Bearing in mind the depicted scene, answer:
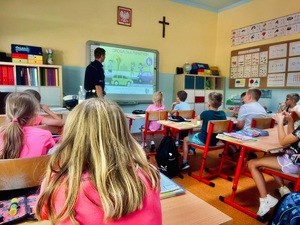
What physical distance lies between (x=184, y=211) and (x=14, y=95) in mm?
1207

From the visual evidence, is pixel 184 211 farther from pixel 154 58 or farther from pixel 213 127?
pixel 154 58

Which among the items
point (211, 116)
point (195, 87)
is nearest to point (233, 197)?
point (211, 116)

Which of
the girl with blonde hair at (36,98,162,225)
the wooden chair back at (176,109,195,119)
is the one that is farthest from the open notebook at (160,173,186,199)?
the wooden chair back at (176,109,195,119)

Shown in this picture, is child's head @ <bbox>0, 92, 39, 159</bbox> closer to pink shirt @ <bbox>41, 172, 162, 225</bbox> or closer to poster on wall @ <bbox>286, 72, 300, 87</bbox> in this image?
pink shirt @ <bbox>41, 172, 162, 225</bbox>

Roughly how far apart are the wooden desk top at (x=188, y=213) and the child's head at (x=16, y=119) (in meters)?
0.56

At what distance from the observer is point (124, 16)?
466 centimetres

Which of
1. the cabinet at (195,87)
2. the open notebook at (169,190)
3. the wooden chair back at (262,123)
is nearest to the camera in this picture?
the open notebook at (169,190)

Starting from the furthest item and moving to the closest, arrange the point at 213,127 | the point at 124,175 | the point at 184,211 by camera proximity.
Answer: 1. the point at 213,127
2. the point at 184,211
3. the point at 124,175

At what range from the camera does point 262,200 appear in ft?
6.21

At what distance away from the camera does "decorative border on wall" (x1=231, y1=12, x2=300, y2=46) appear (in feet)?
14.4

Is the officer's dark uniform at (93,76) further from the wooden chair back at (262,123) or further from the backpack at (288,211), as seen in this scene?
the backpack at (288,211)

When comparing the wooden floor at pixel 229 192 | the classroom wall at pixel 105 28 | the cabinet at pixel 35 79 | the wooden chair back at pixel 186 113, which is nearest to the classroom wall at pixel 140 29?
the classroom wall at pixel 105 28

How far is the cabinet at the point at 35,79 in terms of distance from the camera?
3.34 m

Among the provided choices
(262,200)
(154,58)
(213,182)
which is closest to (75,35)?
(154,58)
